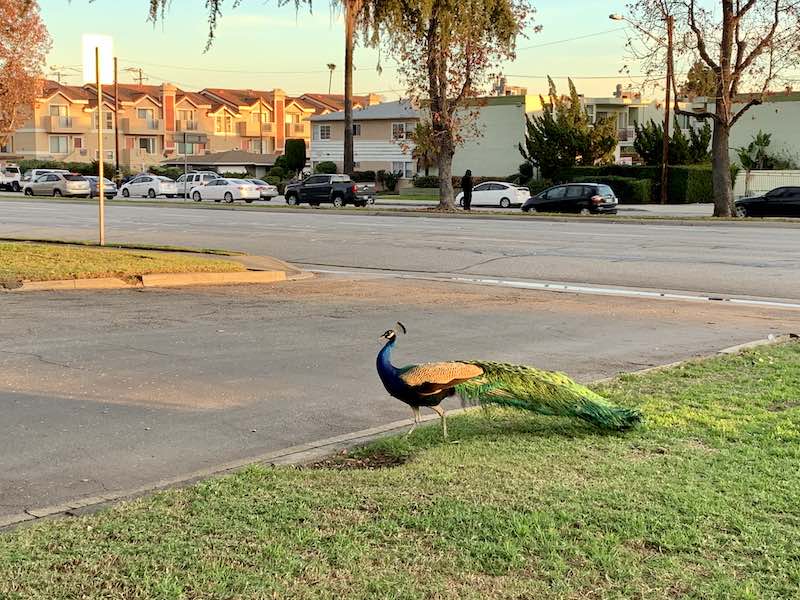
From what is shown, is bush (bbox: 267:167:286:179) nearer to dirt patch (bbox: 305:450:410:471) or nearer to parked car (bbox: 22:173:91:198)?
parked car (bbox: 22:173:91:198)

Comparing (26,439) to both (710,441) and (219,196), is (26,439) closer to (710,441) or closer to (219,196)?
(710,441)

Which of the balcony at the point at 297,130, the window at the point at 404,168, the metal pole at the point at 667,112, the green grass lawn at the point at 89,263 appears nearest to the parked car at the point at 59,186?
the window at the point at 404,168

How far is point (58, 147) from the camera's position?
321 ft

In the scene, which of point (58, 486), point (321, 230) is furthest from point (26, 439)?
point (321, 230)

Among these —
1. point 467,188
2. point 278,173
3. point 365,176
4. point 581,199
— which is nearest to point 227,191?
point 467,188

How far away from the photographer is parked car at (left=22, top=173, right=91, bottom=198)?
56781 mm

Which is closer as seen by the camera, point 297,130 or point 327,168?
point 327,168

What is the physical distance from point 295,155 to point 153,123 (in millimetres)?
27644

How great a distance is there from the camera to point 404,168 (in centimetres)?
7294

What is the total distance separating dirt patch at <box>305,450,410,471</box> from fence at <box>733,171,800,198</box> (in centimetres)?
4954

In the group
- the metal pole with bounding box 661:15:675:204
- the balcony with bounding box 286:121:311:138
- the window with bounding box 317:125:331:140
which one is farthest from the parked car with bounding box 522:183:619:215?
the balcony with bounding box 286:121:311:138

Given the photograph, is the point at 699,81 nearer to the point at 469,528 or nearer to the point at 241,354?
the point at 241,354

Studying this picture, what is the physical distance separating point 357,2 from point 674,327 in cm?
675

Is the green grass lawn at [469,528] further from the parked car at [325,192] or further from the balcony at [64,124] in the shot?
the balcony at [64,124]
